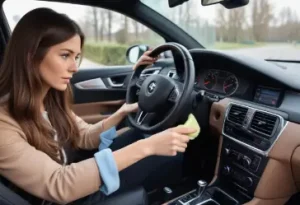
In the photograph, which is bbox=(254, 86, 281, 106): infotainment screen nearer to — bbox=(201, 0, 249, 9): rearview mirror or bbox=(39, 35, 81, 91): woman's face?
bbox=(201, 0, 249, 9): rearview mirror

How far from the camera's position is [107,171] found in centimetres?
97

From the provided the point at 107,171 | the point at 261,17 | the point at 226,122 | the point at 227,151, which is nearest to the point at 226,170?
the point at 227,151

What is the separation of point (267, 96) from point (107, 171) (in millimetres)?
789

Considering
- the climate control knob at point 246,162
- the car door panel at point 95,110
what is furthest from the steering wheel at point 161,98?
the car door panel at point 95,110

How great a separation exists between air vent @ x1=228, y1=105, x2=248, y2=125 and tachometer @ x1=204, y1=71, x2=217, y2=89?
25 centimetres

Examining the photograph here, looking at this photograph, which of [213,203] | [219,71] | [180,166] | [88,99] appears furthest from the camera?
[88,99]

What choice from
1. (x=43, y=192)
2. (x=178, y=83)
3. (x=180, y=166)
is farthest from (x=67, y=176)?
(x=180, y=166)

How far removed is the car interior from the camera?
4.19 ft

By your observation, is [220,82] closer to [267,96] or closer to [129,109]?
[267,96]

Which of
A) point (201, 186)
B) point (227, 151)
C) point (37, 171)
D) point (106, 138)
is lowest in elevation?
point (201, 186)

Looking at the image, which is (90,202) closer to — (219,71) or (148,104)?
(148,104)

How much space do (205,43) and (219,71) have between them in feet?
1.99

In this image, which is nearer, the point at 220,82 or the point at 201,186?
the point at 201,186

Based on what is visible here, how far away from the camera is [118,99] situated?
248 cm
